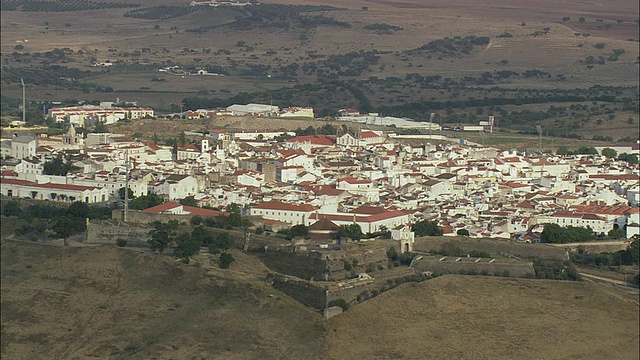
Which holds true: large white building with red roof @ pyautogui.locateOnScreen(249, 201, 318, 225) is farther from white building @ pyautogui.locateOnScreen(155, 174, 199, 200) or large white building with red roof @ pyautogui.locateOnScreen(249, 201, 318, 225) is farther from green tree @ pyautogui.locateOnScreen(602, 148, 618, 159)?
green tree @ pyautogui.locateOnScreen(602, 148, 618, 159)

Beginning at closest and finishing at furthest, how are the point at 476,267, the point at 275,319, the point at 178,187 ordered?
the point at 275,319
the point at 476,267
the point at 178,187

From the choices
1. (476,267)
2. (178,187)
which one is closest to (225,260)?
(476,267)

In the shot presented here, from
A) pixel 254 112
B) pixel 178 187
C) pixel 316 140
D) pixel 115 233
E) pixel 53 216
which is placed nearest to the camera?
pixel 115 233

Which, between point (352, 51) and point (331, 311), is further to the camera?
point (352, 51)

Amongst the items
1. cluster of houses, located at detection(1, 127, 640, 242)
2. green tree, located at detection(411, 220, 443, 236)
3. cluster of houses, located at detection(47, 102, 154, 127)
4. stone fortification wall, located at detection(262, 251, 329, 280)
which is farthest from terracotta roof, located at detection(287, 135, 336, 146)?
stone fortification wall, located at detection(262, 251, 329, 280)

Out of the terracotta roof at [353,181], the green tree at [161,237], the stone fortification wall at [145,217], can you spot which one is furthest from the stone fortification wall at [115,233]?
the terracotta roof at [353,181]

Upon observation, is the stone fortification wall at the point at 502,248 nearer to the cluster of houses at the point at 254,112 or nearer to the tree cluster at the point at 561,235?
the tree cluster at the point at 561,235

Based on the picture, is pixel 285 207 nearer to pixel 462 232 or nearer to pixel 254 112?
pixel 462 232
